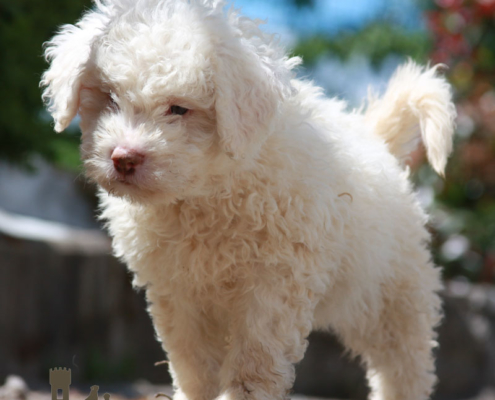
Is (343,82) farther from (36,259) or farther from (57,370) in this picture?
(57,370)

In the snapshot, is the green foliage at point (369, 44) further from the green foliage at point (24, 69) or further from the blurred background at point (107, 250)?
the green foliage at point (24, 69)

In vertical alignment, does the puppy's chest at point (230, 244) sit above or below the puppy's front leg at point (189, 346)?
above

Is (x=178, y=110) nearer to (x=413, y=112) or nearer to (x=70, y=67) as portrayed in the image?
(x=70, y=67)

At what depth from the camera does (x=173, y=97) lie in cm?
265

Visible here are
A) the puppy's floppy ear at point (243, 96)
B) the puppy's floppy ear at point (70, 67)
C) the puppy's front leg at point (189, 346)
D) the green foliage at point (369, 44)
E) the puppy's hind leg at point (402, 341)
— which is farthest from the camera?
the green foliage at point (369, 44)

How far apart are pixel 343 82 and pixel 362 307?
1081cm

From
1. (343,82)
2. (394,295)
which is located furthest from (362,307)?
(343,82)

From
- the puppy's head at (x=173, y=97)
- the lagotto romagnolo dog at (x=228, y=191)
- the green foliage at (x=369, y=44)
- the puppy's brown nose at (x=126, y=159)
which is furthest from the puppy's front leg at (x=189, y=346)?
the green foliage at (x=369, y=44)

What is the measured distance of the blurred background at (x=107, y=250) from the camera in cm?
614

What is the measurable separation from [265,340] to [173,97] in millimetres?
1080

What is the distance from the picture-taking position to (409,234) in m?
3.71

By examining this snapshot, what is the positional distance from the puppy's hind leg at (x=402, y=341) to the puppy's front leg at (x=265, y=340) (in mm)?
849

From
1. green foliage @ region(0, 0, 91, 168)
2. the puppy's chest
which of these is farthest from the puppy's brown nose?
green foliage @ region(0, 0, 91, 168)

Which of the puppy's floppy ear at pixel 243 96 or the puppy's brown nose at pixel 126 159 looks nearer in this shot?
the puppy's brown nose at pixel 126 159
